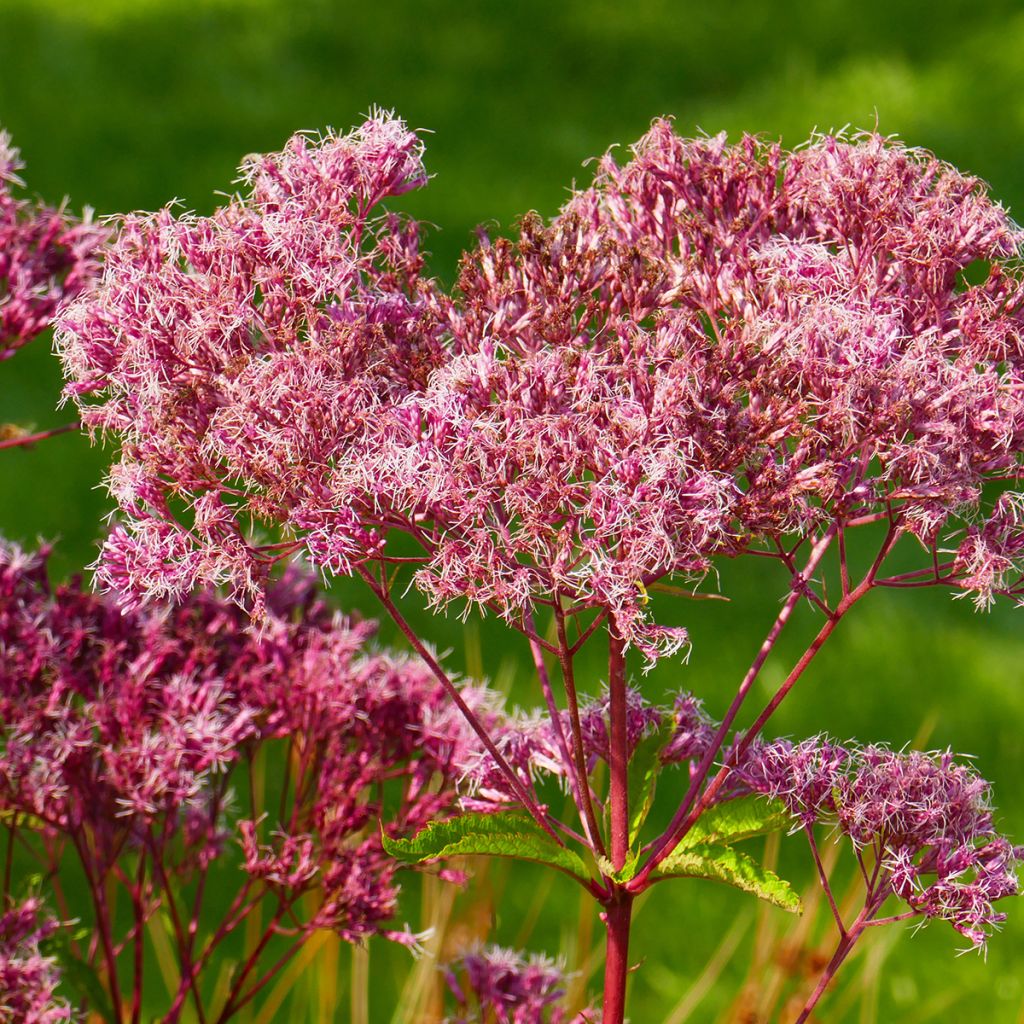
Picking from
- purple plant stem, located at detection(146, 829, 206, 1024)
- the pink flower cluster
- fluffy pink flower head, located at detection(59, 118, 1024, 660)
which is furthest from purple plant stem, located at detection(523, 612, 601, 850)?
the pink flower cluster

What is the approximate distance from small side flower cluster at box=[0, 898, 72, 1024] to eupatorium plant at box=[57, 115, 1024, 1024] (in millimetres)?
670

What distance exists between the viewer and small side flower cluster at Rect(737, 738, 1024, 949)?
1.69 metres

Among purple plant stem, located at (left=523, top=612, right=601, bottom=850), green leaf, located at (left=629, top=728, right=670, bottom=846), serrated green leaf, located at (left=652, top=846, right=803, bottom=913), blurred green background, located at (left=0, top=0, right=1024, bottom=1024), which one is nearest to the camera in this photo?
serrated green leaf, located at (left=652, top=846, right=803, bottom=913)

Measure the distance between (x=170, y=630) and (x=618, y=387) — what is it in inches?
38.0

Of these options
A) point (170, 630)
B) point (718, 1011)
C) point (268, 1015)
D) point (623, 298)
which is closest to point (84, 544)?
point (268, 1015)

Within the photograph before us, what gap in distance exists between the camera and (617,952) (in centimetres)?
172

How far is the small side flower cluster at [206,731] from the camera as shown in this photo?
2.07 meters

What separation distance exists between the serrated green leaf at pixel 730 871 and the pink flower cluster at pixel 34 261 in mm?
1066

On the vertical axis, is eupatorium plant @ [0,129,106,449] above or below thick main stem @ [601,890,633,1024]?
above

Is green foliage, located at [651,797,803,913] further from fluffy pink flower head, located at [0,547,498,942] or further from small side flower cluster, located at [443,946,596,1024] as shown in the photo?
small side flower cluster, located at [443,946,596,1024]

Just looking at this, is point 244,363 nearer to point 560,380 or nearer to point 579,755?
point 560,380

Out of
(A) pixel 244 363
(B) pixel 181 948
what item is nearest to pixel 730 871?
(A) pixel 244 363

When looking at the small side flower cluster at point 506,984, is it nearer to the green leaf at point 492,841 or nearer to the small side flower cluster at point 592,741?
the small side flower cluster at point 592,741

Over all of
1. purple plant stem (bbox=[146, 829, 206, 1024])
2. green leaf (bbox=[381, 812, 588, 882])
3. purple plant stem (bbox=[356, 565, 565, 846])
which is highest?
purple plant stem (bbox=[356, 565, 565, 846])
